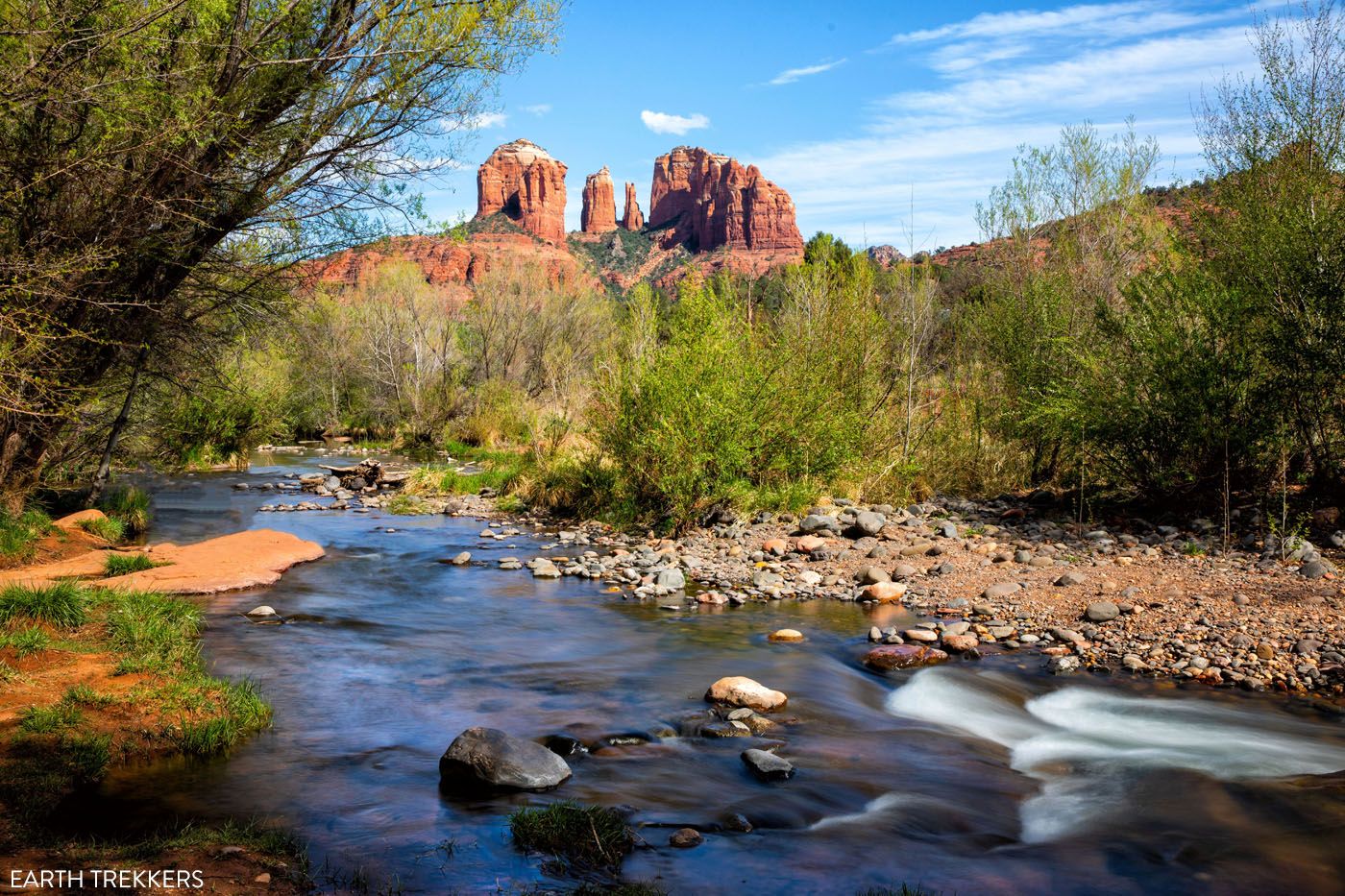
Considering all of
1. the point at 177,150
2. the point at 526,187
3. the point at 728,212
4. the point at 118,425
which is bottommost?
the point at 118,425

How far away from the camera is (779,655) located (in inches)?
326

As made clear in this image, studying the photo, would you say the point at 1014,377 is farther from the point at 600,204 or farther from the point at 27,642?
the point at 600,204

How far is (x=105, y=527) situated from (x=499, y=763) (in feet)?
33.8

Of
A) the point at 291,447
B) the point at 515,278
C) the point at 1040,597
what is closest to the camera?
the point at 1040,597

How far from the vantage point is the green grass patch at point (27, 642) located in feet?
20.7

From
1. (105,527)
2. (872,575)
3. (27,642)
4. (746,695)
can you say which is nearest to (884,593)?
(872,575)

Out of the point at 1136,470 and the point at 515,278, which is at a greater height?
the point at 515,278

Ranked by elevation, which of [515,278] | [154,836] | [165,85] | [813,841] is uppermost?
[515,278]

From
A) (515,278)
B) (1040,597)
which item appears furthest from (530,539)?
(515,278)

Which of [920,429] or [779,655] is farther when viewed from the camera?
[920,429]

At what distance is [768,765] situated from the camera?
18.2ft

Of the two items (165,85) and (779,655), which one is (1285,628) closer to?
(779,655)

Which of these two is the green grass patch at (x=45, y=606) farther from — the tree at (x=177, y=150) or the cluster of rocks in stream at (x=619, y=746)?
the cluster of rocks in stream at (x=619, y=746)

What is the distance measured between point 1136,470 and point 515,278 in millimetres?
31212
